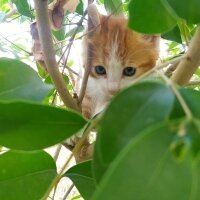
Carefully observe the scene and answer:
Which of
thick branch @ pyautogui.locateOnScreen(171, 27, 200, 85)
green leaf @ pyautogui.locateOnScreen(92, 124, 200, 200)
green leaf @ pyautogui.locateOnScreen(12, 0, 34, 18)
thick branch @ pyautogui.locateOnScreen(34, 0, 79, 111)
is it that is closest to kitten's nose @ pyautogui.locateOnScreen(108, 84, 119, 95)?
green leaf @ pyautogui.locateOnScreen(12, 0, 34, 18)

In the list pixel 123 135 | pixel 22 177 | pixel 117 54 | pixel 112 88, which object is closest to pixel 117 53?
pixel 117 54

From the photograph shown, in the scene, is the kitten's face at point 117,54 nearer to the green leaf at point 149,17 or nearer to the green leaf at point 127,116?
the green leaf at point 149,17

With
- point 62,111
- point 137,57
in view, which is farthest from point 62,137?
point 137,57

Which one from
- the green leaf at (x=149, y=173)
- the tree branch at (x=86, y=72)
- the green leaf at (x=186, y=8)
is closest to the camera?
the green leaf at (x=149, y=173)

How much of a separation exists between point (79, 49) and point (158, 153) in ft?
3.29

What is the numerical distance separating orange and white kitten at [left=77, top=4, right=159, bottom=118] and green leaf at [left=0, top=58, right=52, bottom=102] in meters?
0.69

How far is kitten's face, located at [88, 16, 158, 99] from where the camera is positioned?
1.15m

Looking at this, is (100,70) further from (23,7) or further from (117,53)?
(23,7)

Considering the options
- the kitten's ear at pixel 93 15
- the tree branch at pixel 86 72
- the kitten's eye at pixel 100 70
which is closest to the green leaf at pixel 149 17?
the tree branch at pixel 86 72

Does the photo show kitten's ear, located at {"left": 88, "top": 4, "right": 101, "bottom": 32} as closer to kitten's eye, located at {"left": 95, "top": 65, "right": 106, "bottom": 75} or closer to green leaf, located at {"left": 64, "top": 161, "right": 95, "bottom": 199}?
kitten's eye, located at {"left": 95, "top": 65, "right": 106, "bottom": 75}

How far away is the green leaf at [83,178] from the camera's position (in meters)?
0.46

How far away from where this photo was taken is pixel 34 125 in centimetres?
34

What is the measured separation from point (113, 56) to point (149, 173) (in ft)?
3.05

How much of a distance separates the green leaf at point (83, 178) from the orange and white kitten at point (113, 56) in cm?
66
